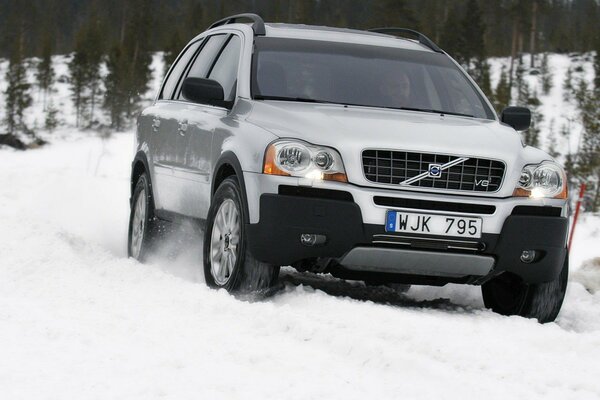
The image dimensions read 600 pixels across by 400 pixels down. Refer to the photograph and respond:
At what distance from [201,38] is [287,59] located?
173 cm

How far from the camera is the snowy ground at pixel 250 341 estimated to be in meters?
3.67

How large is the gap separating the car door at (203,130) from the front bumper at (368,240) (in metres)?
1.09

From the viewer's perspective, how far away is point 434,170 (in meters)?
5.59

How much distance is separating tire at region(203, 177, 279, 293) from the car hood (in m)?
0.48

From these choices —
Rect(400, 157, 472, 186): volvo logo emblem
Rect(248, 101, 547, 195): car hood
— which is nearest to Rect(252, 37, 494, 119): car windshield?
Rect(248, 101, 547, 195): car hood

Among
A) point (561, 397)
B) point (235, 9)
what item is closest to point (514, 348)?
point (561, 397)

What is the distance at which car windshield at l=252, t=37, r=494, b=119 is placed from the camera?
21.2 ft

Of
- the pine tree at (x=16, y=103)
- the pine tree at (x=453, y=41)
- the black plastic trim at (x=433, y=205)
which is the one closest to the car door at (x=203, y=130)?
the black plastic trim at (x=433, y=205)

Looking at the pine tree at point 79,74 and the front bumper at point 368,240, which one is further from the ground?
the front bumper at point 368,240

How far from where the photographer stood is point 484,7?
278ft

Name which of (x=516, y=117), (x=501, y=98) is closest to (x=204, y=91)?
(x=516, y=117)

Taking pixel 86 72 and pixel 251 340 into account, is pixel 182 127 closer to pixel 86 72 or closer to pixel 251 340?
pixel 251 340

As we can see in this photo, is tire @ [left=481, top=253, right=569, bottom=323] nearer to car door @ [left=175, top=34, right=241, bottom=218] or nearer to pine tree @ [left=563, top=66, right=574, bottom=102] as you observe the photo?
car door @ [left=175, top=34, right=241, bottom=218]

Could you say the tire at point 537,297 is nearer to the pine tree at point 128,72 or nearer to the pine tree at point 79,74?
the pine tree at point 128,72
